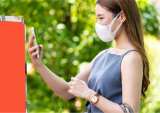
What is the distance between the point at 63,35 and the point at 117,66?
304 cm

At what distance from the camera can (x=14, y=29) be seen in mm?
2908

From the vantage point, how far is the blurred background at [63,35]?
608 cm

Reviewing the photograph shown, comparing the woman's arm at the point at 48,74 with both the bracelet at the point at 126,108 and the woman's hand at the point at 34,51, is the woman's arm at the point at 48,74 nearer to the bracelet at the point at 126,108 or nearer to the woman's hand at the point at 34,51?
the woman's hand at the point at 34,51

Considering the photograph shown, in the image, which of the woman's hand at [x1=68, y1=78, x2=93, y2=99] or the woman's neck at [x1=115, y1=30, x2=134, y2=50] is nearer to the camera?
the woman's hand at [x1=68, y1=78, x2=93, y2=99]

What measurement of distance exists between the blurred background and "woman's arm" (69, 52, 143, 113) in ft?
8.74

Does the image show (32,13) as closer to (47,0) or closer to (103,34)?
(47,0)

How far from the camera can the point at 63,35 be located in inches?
247

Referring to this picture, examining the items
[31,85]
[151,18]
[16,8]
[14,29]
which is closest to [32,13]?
[16,8]

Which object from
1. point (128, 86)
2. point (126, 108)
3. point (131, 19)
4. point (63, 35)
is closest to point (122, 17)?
point (131, 19)

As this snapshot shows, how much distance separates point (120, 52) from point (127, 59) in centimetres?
9

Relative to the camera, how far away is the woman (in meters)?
3.17

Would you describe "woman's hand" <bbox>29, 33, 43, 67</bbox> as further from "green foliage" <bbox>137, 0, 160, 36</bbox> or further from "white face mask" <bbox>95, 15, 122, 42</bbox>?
"green foliage" <bbox>137, 0, 160, 36</bbox>

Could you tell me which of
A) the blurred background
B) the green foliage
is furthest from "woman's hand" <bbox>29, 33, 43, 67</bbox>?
the green foliage

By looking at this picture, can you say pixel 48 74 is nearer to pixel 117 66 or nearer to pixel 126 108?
pixel 117 66
